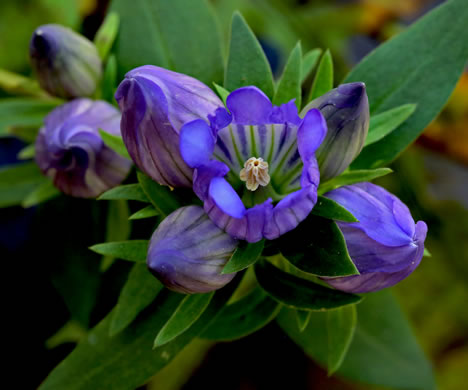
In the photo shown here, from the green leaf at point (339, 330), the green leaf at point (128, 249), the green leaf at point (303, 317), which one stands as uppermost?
the green leaf at point (128, 249)

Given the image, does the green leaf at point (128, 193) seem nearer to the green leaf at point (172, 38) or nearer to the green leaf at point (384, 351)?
the green leaf at point (172, 38)

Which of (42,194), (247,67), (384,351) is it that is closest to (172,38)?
(247,67)

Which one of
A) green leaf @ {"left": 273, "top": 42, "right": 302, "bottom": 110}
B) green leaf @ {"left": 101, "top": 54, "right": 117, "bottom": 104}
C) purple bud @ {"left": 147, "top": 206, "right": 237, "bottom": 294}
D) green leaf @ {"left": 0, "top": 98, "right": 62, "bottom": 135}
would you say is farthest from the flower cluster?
green leaf @ {"left": 0, "top": 98, "right": 62, "bottom": 135}

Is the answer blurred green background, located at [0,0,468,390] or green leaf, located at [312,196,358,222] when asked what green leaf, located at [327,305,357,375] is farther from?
blurred green background, located at [0,0,468,390]

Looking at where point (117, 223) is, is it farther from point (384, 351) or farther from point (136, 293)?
point (384, 351)

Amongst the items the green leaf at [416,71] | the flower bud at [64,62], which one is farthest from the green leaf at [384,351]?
the flower bud at [64,62]

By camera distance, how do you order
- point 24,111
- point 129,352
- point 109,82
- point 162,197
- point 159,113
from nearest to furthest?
point 159,113, point 162,197, point 129,352, point 109,82, point 24,111
